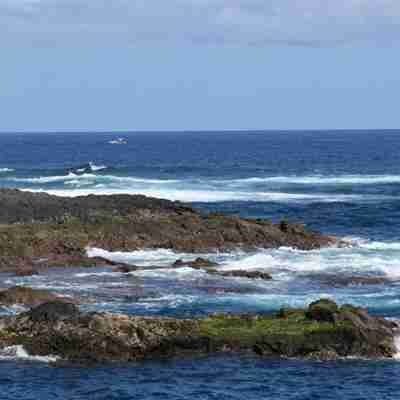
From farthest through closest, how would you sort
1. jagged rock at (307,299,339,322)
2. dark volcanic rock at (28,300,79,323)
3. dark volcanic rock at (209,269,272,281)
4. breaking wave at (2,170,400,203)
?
breaking wave at (2,170,400,203)
dark volcanic rock at (209,269,272,281)
jagged rock at (307,299,339,322)
dark volcanic rock at (28,300,79,323)

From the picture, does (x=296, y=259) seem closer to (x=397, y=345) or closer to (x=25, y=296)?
(x=25, y=296)

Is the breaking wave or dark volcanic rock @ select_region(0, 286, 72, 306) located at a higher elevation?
dark volcanic rock @ select_region(0, 286, 72, 306)

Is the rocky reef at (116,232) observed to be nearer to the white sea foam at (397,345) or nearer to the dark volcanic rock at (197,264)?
the dark volcanic rock at (197,264)

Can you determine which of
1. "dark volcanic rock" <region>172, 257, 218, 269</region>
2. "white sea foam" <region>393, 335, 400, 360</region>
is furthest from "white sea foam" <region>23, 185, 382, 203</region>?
"white sea foam" <region>393, 335, 400, 360</region>

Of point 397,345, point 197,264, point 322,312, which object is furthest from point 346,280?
point 397,345

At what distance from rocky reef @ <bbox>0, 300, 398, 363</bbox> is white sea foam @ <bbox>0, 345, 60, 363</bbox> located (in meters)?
0.16

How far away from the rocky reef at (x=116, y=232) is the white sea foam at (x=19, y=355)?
1613 cm

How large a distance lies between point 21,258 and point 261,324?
774 inches

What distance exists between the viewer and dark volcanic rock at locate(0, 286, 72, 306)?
40812 millimetres

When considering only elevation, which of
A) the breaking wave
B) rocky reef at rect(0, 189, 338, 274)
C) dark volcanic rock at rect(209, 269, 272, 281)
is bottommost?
the breaking wave

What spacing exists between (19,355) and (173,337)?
15.4ft

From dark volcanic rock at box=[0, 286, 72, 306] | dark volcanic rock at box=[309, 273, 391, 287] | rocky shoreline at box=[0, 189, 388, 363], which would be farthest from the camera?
dark volcanic rock at box=[309, 273, 391, 287]

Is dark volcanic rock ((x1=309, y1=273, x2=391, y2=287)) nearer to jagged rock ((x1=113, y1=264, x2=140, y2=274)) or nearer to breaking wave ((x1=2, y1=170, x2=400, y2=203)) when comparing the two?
jagged rock ((x1=113, y1=264, x2=140, y2=274))

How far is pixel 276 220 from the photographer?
7431 centimetres
